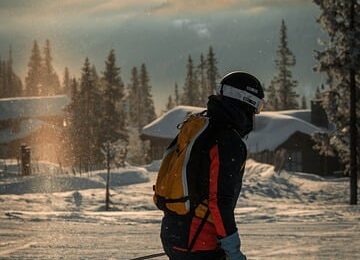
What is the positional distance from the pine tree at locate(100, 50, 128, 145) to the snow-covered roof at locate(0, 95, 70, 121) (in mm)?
6486

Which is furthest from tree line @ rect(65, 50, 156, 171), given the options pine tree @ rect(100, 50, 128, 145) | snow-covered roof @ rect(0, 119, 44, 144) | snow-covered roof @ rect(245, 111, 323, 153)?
snow-covered roof @ rect(245, 111, 323, 153)

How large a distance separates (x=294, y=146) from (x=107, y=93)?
928 inches

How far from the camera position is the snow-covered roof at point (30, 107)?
67.6 meters

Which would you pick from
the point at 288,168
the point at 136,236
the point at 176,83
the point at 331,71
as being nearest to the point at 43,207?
the point at 136,236

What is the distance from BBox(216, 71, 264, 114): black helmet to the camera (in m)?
3.56

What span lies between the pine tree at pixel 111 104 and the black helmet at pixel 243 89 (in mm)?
52077

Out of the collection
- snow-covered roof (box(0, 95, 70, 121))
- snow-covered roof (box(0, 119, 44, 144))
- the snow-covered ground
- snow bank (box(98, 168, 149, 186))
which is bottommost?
snow bank (box(98, 168, 149, 186))

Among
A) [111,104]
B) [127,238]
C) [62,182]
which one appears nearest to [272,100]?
[111,104]

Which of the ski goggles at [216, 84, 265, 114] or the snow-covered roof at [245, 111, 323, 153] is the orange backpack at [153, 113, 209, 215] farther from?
the snow-covered roof at [245, 111, 323, 153]

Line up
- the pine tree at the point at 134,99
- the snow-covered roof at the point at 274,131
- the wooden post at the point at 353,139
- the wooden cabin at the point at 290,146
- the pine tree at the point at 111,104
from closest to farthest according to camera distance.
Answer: the wooden post at the point at 353,139
the wooden cabin at the point at 290,146
the snow-covered roof at the point at 274,131
the pine tree at the point at 111,104
the pine tree at the point at 134,99

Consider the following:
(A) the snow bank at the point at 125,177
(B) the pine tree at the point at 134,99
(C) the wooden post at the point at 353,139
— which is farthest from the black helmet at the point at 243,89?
(B) the pine tree at the point at 134,99

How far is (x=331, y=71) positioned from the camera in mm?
24203

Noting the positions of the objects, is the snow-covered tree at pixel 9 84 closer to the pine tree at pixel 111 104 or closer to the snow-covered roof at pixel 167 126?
the pine tree at pixel 111 104

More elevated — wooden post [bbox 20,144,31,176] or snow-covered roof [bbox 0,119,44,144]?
snow-covered roof [bbox 0,119,44,144]
